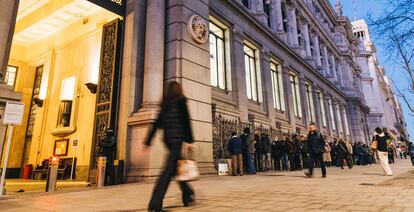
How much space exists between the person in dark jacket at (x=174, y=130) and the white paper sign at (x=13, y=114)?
4049 millimetres

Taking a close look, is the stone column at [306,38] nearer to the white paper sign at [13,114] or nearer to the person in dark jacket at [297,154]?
the person in dark jacket at [297,154]

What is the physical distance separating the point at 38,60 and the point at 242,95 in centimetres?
1179

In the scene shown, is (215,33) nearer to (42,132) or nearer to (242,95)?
(242,95)

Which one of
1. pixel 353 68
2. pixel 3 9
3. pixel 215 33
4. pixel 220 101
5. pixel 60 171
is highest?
pixel 353 68

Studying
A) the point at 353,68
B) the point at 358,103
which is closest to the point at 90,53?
the point at 358,103

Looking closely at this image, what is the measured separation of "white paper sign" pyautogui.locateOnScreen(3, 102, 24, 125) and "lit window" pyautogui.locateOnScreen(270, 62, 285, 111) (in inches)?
625

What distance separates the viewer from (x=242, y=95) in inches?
591

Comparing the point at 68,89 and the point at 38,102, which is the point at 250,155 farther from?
the point at 38,102

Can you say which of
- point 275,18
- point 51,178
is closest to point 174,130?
point 51,178

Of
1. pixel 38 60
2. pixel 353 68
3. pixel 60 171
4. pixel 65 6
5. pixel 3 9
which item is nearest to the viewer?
pixel 3 9

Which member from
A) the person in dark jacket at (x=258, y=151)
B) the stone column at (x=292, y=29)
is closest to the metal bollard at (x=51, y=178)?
the person in dark jacket at (x=258, y=151)

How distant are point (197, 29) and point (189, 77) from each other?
83.2 inches

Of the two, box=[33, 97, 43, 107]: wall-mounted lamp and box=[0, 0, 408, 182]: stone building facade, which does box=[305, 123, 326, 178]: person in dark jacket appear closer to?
box=[0, 0, 408, 182]: stone building facade

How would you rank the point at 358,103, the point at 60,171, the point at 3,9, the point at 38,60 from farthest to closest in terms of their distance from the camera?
1. the point at 358,103
2. the point at 38,60
3. the point at 60,171
4. the point at 3,9
